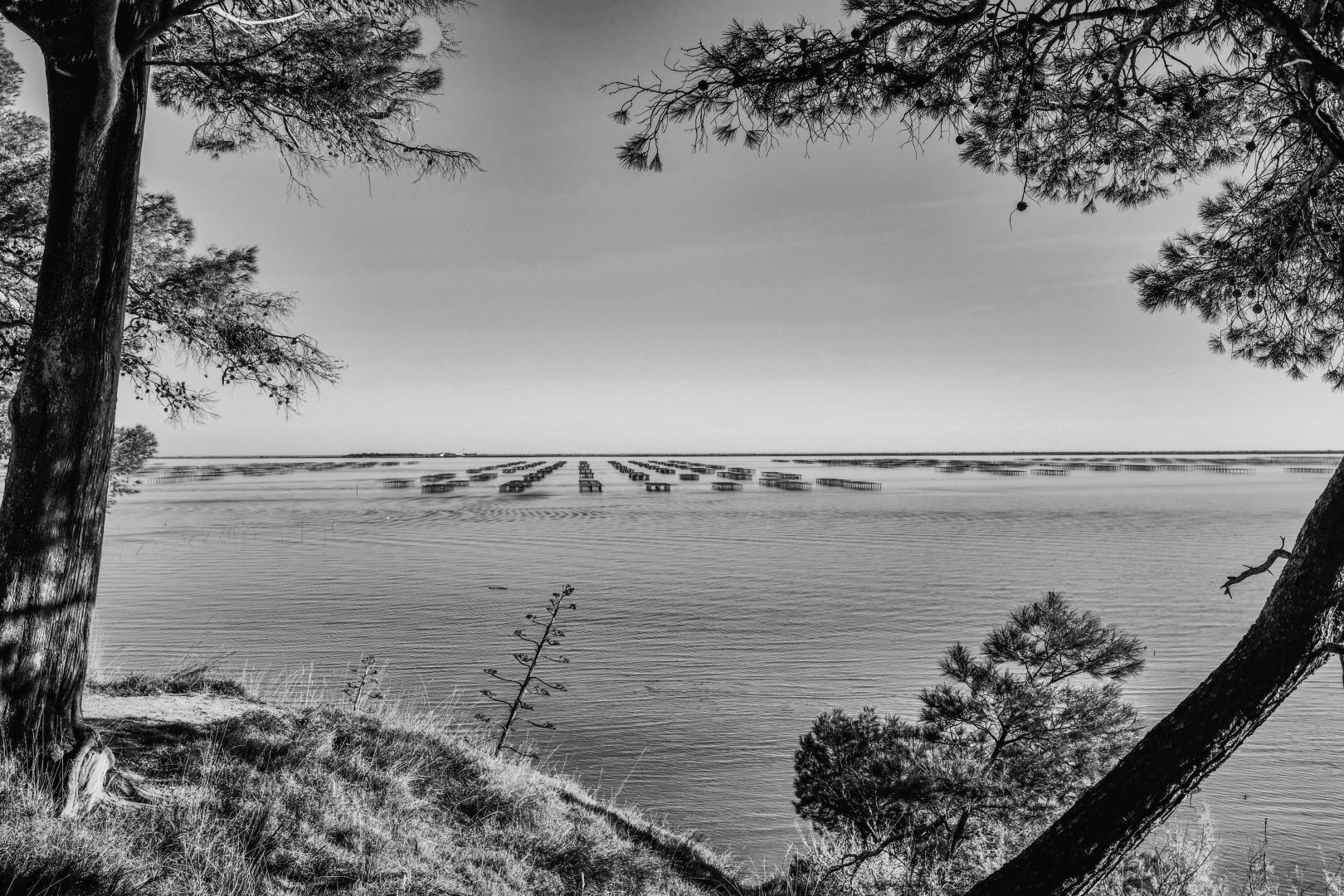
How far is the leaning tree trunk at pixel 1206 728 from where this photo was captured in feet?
10.3

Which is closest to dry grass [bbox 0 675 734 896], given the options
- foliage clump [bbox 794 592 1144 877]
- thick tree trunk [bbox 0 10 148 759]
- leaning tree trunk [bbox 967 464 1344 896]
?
thick tree trunk [bbox 0 10 148 759]

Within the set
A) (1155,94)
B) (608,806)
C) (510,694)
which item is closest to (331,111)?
(1155,94)

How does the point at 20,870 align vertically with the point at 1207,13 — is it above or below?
below

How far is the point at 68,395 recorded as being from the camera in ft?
14.0

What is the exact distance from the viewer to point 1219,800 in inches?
306

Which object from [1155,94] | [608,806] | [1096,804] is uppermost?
[1155,94]

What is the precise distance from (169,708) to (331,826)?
2915 mm

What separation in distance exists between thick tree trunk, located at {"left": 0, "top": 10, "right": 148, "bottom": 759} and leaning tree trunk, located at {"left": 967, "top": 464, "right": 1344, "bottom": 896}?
5.31 meters

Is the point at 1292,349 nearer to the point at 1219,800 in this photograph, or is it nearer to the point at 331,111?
the point at 1219,800

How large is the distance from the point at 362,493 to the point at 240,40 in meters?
49.8

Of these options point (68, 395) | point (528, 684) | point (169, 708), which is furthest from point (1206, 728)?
point (528, 684)

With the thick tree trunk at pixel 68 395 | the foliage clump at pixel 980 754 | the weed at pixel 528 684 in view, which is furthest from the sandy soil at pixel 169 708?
the foliage clump at pixel 980 754

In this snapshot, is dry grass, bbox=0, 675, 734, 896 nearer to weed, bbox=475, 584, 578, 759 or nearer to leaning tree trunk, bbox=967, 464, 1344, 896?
weed, bbox=475, 584, 578, 759

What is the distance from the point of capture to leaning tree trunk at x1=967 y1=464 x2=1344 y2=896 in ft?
10.3
